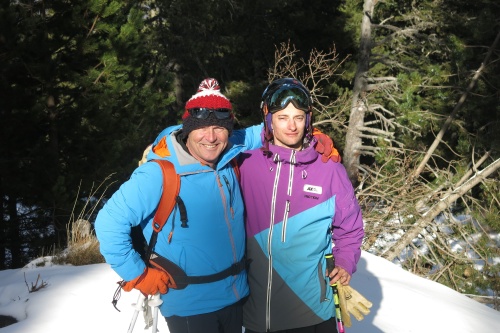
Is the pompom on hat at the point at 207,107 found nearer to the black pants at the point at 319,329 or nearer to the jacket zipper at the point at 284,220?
the jacket zipper at the point at 284,220

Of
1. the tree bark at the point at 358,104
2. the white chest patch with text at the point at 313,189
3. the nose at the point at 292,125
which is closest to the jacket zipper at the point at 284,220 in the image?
the white chest patch with text at the point at 313,189

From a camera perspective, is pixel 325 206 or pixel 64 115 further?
pixel 64 115

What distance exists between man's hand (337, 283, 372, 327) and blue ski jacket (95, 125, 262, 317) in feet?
1.80

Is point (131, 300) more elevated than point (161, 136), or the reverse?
point (161, 136)

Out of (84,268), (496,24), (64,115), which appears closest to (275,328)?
(84,268)

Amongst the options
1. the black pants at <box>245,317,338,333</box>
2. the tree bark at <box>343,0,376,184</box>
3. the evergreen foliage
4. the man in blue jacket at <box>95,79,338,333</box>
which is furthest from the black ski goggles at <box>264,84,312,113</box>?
the tree bark at <box>343,0,376,184</box>

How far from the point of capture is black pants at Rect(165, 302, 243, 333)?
7.02 feet

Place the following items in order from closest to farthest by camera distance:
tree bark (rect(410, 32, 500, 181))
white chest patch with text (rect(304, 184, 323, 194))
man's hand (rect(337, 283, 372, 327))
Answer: white chest patch with text (rect(304, 184, 323, 194)) → man's hand (rect(337, 283, 372, 327)) → tree bark (rect(410, 32, 500, 181))

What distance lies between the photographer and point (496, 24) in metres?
10.6

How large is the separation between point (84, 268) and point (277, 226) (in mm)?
2982

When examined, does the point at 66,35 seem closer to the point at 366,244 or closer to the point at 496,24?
the point at 366,244

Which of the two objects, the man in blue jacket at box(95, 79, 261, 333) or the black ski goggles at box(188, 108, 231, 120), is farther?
the black ski goggles at box(188, 108, 231, 120)

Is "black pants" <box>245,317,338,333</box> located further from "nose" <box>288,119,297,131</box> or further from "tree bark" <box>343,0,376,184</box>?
"tree bark" <box>343,0,376,184</box>

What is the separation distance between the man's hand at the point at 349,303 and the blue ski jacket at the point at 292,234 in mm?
112
